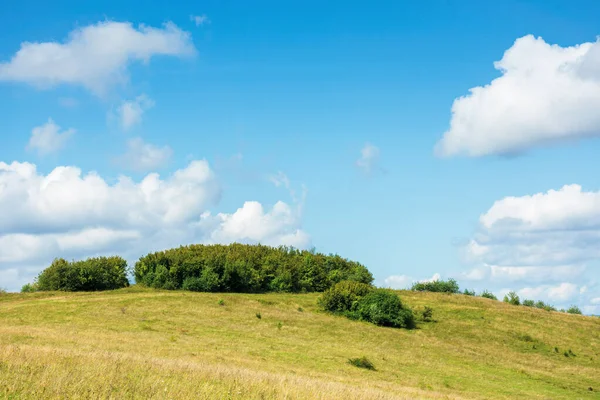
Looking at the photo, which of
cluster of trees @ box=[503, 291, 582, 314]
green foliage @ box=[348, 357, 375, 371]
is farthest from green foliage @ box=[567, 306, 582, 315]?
green foliage @ box=[348, 357, 375, 371]

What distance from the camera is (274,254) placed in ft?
289

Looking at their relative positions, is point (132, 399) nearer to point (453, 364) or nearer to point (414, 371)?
point (414, 371)

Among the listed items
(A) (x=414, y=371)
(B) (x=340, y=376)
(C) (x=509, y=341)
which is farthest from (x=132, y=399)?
(C) (x=509, y=341)

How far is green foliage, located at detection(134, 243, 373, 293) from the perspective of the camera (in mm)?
71062

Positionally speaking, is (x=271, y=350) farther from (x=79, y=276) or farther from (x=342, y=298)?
(x=79, y=276)

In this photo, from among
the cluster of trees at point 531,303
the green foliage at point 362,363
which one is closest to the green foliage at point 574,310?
the cluster of trees at point 531,303

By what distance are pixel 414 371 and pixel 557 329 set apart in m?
32.7

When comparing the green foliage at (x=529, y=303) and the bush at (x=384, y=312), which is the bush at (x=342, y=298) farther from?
the green foliage at (x=529, y=303)

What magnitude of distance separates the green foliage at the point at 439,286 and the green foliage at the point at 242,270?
873 centimetres

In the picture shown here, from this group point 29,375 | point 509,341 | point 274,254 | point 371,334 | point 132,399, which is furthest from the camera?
point 274,254

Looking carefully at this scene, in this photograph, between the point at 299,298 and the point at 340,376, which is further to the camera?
the point at 299,298

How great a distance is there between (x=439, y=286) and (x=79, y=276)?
195 ft

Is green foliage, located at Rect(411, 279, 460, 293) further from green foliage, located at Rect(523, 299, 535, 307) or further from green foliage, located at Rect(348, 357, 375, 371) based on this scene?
green foliage, located at Rect(348, 357, 375, 371)

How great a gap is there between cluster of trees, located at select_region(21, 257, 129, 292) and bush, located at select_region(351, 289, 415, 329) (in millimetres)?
33322
